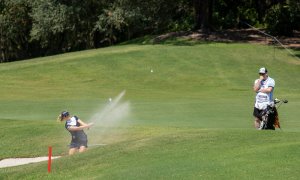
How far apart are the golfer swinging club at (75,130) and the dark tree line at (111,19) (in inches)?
1235

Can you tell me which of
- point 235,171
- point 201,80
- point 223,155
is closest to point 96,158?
point 223,155

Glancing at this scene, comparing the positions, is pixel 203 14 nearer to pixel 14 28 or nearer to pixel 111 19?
pixel 111 19

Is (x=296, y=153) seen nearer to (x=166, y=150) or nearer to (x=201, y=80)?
(x=166, y=150)

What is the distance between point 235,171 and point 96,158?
3649 mm

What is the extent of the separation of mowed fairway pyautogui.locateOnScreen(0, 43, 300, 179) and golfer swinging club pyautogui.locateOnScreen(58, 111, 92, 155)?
57cm

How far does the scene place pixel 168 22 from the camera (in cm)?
5600

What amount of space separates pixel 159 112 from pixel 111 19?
29.1 metres

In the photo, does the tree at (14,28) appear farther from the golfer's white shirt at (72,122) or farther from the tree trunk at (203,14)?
the golfer's white shirt at (72,122)

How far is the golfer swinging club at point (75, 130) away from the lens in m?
15.9

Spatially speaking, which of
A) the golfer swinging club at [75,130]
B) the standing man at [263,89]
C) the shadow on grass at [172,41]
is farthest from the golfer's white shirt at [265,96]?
the shadow on grass at [172,41]

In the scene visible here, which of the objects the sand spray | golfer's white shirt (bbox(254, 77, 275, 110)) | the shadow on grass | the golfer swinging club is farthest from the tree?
golfer's white shirt (bbox(254, 77, 275, 110))

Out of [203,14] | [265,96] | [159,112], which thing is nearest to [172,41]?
[203,14]

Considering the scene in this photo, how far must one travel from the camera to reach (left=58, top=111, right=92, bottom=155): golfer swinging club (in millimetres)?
15930

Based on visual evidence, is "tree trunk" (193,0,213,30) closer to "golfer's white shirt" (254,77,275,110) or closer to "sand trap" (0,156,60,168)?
"golfer's white shirt" (254,77,275,110)
